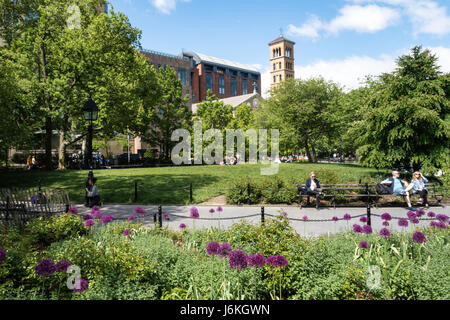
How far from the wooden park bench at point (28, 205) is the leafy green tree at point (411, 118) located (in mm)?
14369

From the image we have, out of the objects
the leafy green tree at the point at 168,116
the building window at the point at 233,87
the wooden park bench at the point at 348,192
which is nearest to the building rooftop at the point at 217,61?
the building window at the point at 233,87

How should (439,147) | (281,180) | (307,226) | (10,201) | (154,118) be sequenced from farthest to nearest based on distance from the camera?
1. (154,118)
2. (439,147)
3. (281,180)
4. (307,226)
5. (10,201)

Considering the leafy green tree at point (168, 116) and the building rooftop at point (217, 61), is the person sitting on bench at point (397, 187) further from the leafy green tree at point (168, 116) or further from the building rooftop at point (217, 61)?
the building rooftop at point (217, 61)

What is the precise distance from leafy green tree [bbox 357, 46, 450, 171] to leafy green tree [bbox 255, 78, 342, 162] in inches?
861

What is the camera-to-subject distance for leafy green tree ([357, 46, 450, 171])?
14461 millimetres

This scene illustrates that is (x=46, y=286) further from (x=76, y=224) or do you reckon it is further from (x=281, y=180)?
(x=281, y=180)

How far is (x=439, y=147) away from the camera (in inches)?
583

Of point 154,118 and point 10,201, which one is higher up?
point 154,118

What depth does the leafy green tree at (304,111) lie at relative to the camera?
3866 centimetres

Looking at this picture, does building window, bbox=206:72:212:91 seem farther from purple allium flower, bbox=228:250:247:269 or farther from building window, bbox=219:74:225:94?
purple allium flower, bbox=228:250:247:269

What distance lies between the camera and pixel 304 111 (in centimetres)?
3850

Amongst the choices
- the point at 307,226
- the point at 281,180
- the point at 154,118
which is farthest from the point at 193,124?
the point at 307,226
